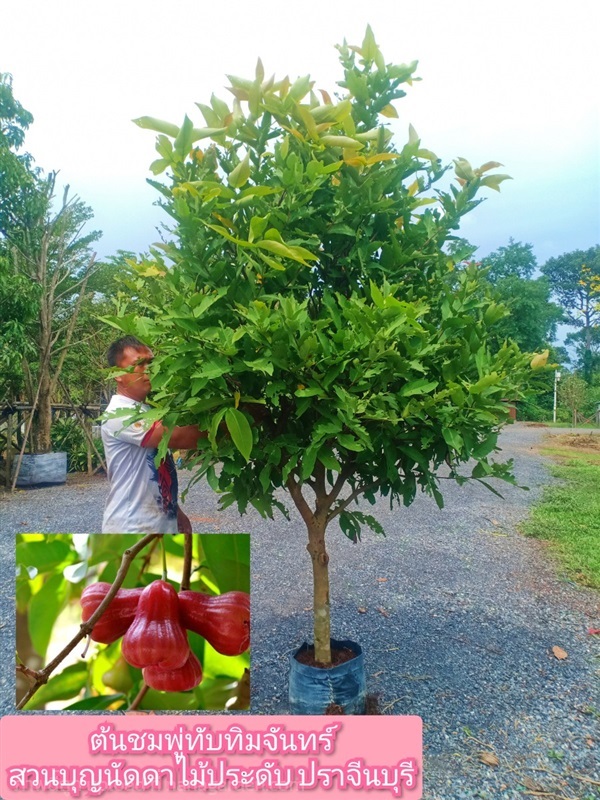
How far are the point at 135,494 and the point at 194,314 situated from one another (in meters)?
0.83

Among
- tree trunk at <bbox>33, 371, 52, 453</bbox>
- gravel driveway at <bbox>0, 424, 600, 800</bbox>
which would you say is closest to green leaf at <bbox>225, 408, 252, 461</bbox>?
gravel driveway at <bbox>0, 424, 600, 800</bbox>

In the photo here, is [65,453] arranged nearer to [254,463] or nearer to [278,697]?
[278,697]

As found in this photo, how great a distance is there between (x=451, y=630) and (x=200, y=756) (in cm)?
182

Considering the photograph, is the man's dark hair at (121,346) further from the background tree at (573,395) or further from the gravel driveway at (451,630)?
the background tree at (573,395)

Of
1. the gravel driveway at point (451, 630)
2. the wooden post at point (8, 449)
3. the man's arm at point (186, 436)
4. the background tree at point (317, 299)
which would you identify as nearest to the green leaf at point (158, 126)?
the background tree at point (317, 299)

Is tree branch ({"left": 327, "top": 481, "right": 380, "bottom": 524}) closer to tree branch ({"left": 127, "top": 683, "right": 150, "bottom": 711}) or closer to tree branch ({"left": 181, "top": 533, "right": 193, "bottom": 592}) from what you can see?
tree branch ({"left": 181, "top": 533, "right": 193, "bottom": 592})

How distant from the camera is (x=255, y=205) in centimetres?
148

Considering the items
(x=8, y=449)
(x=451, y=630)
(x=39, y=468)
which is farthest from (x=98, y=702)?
(x=8, y=449)

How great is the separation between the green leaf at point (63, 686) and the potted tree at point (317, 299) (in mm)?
598

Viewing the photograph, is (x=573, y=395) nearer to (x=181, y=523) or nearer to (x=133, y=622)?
(x=181, y=523)

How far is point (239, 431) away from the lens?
4.45ft

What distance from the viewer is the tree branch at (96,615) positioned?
1478 mm

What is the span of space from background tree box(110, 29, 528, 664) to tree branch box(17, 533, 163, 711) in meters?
0.25

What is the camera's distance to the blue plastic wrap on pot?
183 cm
